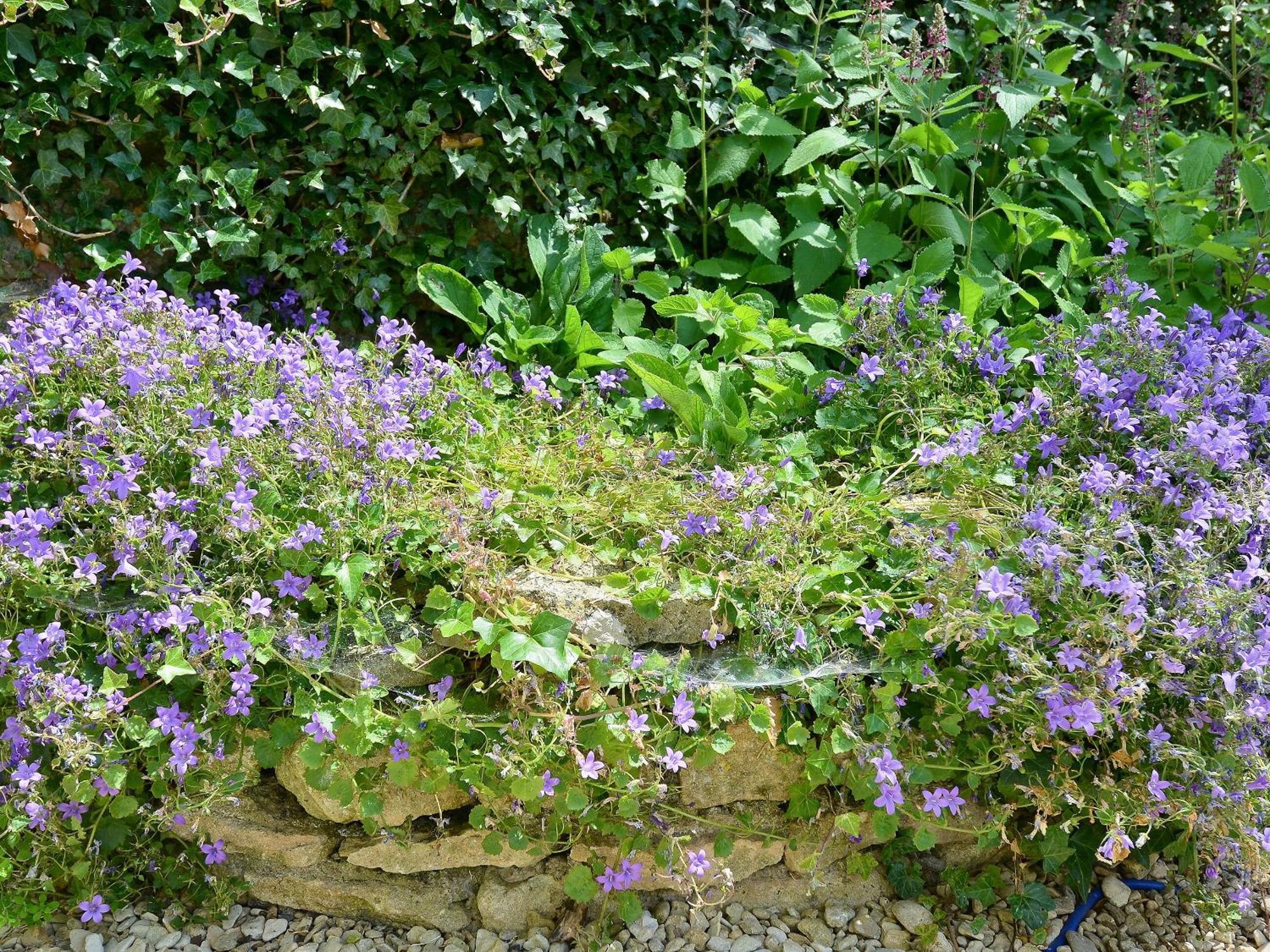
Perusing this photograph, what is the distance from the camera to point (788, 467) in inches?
107

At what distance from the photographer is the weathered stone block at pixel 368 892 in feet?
8.21

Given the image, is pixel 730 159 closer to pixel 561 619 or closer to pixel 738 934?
pixel 561 619

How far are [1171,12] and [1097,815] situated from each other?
3888 millimetres

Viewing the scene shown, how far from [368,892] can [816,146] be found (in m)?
2.60

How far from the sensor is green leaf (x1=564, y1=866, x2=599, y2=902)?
2328 millimetres

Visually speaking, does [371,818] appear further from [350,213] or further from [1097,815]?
[350,213]

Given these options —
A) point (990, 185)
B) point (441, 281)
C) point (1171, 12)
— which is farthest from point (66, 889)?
point (1171, 12)

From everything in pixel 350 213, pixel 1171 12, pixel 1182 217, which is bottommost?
pixel 350 213

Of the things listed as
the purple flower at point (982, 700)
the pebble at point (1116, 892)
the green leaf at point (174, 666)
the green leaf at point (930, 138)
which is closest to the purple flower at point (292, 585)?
the green leaf at point (174, 666)

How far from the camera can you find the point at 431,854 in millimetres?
2449

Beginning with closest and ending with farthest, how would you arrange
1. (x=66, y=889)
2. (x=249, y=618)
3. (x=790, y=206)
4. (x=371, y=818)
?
(x=249, y=618)
(x=371, y=818)
(x=66, y=889)
(x=790, y=206)

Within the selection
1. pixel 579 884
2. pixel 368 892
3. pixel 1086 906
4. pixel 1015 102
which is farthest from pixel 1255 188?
pixel 368 892

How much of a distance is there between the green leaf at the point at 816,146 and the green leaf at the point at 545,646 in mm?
1986

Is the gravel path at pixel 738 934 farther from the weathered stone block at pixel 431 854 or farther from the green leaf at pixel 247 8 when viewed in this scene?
the green leaf at pixel 247 8
